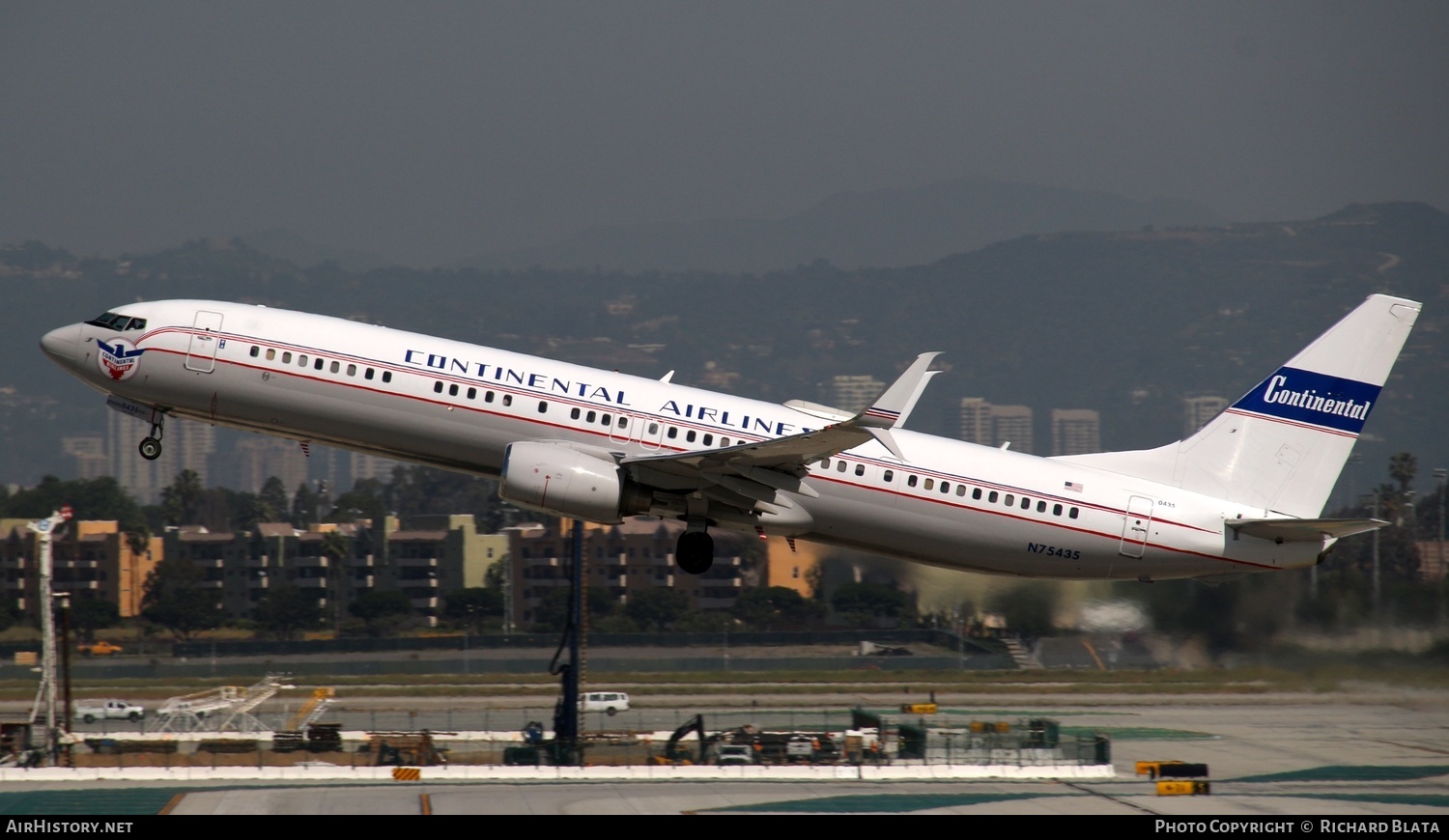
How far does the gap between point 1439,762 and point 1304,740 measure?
5.54m

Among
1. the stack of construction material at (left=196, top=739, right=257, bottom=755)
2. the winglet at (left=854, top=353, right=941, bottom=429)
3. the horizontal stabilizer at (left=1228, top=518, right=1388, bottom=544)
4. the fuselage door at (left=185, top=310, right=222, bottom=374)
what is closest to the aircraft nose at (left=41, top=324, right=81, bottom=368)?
the fuselage door at (left=185, top=310, right=222, bottom=374)

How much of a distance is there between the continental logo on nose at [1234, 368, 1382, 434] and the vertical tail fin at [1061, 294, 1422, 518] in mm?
25

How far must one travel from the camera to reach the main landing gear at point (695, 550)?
1378 inches

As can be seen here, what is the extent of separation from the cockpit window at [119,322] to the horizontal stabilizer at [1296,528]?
87.5 feet

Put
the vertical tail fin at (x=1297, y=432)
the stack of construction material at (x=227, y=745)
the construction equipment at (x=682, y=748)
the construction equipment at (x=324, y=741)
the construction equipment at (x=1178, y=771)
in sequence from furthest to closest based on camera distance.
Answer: the stack of construction material at (x=227, y=745), the construction equipment at (x=324, y=741), the construction equipment at (x=682, y=748), the construction equipment at (x=1178, y=771), the vertical tail fin at (x=1297, y=432)

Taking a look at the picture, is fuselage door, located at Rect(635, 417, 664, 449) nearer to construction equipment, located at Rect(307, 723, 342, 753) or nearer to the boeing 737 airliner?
the boeing 737 airliner

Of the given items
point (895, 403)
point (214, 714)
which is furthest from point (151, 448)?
point (214, 714)

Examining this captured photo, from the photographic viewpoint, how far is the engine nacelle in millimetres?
32281

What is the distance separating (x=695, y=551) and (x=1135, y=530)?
10748 millimetres

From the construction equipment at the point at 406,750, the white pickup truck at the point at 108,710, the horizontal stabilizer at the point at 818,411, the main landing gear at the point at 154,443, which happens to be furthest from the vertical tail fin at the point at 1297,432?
the white pickup truck at the point at 108,710

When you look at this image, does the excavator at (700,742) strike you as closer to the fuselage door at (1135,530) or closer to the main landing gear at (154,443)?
the fuselage door at (1135,530)

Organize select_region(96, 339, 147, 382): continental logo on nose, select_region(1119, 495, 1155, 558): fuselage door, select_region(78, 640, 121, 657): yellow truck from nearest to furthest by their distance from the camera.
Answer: select_region(96, 339, 147, 382): continental logo on nose, select_region(1119, 495, 1155, 558): fuselage door, select_region(78, 640, 121, 657): yellow truck
